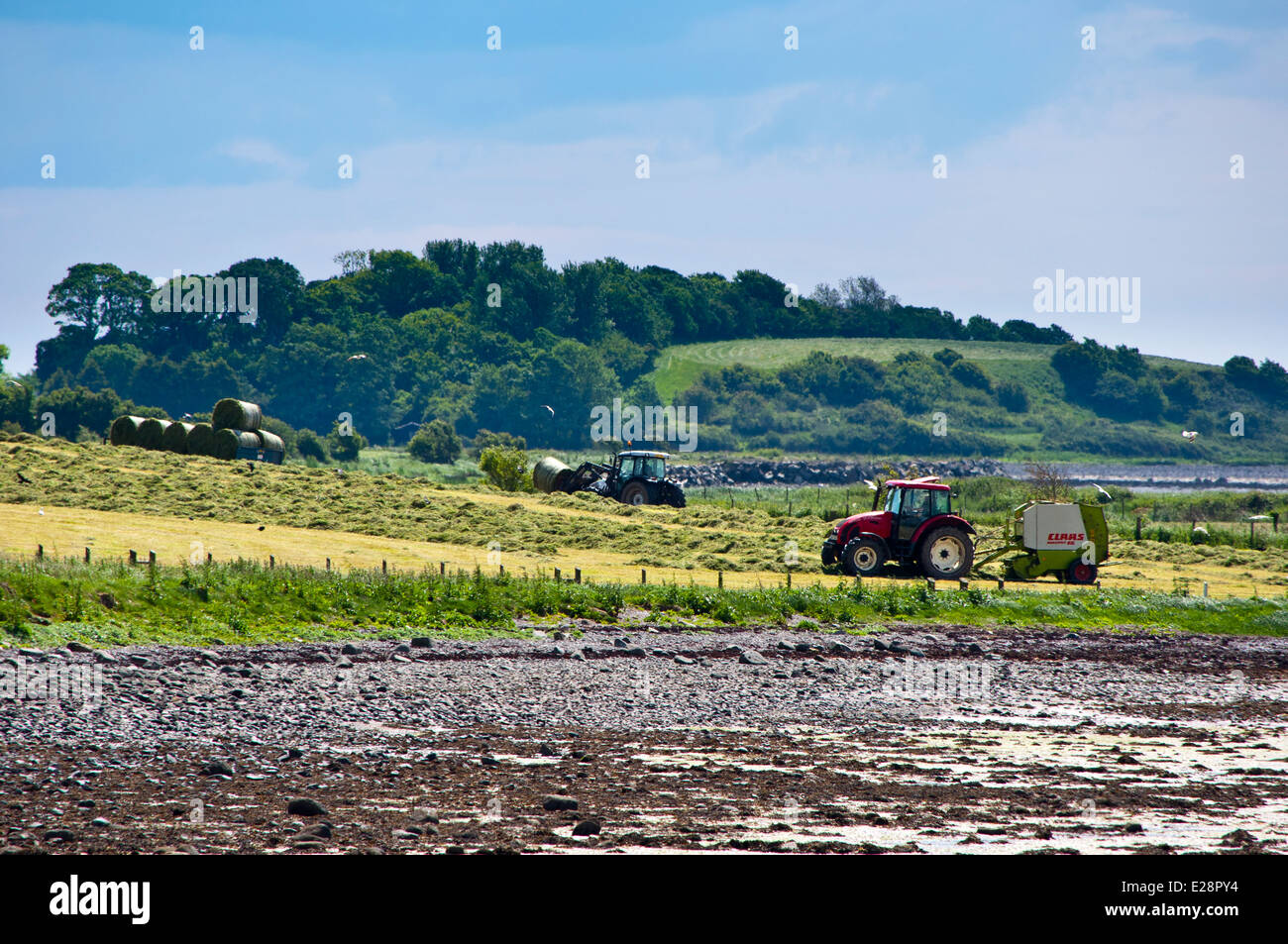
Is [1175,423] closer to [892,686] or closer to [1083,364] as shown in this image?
[1083,364]

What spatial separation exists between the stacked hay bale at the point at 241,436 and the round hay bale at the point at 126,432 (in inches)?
114

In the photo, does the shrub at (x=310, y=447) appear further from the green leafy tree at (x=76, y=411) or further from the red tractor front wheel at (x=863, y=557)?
the red tractor front wheel at (x=863, y=557)

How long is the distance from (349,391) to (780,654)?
108 metres

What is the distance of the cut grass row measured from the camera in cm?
1883

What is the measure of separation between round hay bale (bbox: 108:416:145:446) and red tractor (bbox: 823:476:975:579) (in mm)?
31345

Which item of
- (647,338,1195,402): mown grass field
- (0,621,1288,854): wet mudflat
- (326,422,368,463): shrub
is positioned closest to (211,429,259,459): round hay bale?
(0,621,1288,854): wet mudflat

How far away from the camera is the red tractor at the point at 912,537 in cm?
2931

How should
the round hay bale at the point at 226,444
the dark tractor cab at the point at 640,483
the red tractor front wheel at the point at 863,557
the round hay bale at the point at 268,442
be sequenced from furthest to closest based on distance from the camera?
the round hay bale at the point at 268,442, the round hay bale at the point at 226,444, the dark tractor cab at the point at 640,483, the red tractor front wheel at the point at 863,557

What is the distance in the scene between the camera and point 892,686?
17.9 meters

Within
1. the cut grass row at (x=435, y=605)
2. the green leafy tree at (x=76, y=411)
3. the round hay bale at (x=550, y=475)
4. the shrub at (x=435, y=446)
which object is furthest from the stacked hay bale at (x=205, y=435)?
the shrub at (x=435, y=446)

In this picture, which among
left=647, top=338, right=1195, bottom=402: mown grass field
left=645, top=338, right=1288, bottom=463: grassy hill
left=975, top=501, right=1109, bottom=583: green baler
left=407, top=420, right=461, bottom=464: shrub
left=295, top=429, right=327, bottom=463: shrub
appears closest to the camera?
left=975, top=501, right=1109, bottom=583: green baler

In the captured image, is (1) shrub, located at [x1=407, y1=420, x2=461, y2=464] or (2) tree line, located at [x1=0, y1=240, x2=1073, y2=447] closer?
(1) shrub, located at [x1=407, y1=420, x2=461, y2=464]

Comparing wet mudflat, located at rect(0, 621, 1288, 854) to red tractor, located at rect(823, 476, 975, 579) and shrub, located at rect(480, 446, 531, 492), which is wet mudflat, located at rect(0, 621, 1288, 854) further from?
shrub, located at rect(480, 446, 531, 492)
